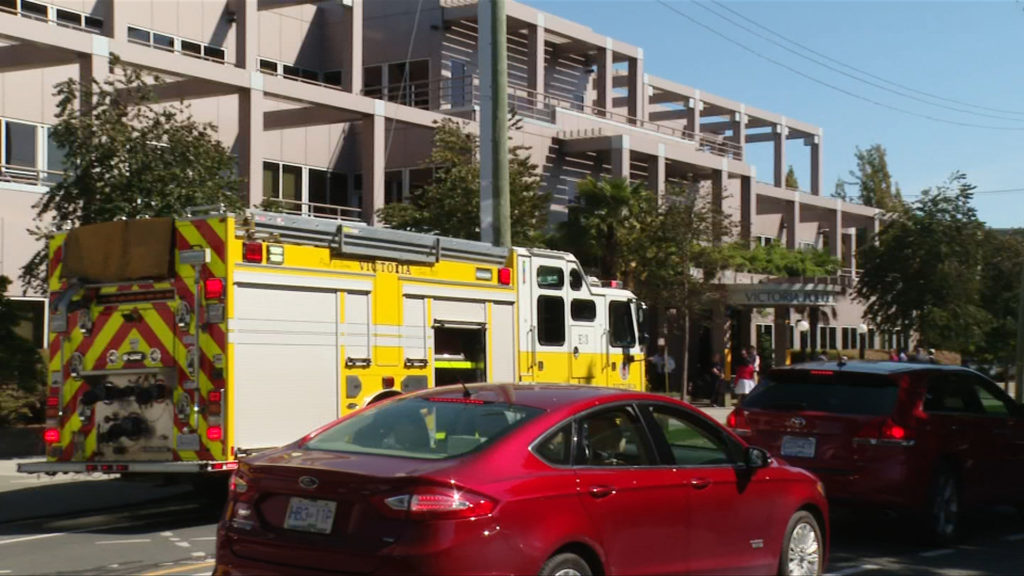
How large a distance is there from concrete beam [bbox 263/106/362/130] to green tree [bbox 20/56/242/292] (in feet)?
47.8

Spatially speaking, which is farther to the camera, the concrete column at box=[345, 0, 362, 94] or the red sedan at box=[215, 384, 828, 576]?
the concrete column at box=[345, 0, 362, 94]

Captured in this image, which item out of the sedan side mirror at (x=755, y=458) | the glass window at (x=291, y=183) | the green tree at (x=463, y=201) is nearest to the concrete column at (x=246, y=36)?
the glass window at (x=291, y=183)

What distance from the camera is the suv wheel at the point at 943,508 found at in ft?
36.7

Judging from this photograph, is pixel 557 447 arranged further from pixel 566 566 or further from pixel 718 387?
pixel 718 387

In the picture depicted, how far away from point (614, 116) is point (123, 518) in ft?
112

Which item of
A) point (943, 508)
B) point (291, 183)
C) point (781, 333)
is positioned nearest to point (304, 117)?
point (291, 183)

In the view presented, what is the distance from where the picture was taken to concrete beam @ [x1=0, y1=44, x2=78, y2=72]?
2655 cm

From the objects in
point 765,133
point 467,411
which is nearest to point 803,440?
point 467,411

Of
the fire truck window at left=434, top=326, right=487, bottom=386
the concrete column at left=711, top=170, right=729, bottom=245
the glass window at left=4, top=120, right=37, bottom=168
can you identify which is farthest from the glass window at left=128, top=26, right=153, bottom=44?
the fire truck window at left=434, top=326, right=487, bottom=386

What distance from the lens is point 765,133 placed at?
5978 centimetres

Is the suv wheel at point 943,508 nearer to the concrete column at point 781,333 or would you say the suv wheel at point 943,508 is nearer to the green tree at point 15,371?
the green tree at point 15,371

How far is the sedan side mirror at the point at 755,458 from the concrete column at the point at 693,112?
45664mm

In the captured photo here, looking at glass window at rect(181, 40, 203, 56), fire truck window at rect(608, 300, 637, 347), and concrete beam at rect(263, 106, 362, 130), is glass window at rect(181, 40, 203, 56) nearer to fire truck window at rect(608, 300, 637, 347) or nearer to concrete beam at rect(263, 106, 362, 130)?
concrete beam at rect(263, 106, 362, 130)

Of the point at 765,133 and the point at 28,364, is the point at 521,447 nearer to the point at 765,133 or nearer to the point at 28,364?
the point at 28,364
